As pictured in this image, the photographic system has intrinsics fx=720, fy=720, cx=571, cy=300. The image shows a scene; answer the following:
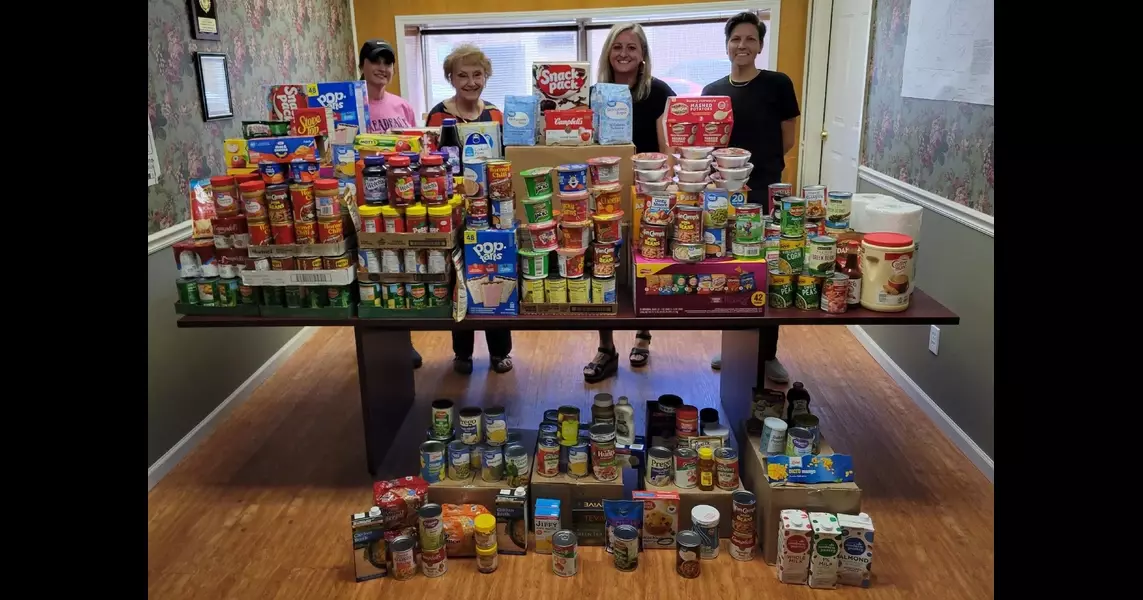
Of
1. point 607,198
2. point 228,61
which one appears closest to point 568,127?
point 607,198

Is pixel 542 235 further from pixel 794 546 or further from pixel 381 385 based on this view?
pixel 794 546

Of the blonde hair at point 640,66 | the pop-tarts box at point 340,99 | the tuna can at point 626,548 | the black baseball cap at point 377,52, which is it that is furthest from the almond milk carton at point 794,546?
the black baseball cap at point 377,52

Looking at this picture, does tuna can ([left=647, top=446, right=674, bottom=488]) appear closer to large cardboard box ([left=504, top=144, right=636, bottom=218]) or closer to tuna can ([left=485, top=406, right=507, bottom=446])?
tuna can ([left=485, top=406, right=507, bottom=446])

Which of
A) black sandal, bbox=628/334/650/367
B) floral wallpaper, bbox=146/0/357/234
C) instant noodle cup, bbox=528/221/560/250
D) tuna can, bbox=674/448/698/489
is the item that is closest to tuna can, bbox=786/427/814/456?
tuna can, bbox=674/448/698/489

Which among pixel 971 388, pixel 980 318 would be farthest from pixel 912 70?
pixel 971 388

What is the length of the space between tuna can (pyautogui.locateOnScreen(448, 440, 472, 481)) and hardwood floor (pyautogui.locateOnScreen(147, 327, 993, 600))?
28 centimetres

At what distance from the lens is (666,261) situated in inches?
86.3

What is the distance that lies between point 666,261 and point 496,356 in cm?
166

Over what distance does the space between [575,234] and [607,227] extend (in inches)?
4.0

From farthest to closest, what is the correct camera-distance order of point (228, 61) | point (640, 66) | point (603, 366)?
1. point (603, 366)
2. point (228, 61)
3. point (640, 66)

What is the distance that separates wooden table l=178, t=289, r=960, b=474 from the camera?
7.20 feet

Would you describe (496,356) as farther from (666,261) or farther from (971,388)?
(971,388)

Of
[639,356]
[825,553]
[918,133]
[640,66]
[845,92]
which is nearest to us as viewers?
[825,553]

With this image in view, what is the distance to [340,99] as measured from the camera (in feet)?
8.42
